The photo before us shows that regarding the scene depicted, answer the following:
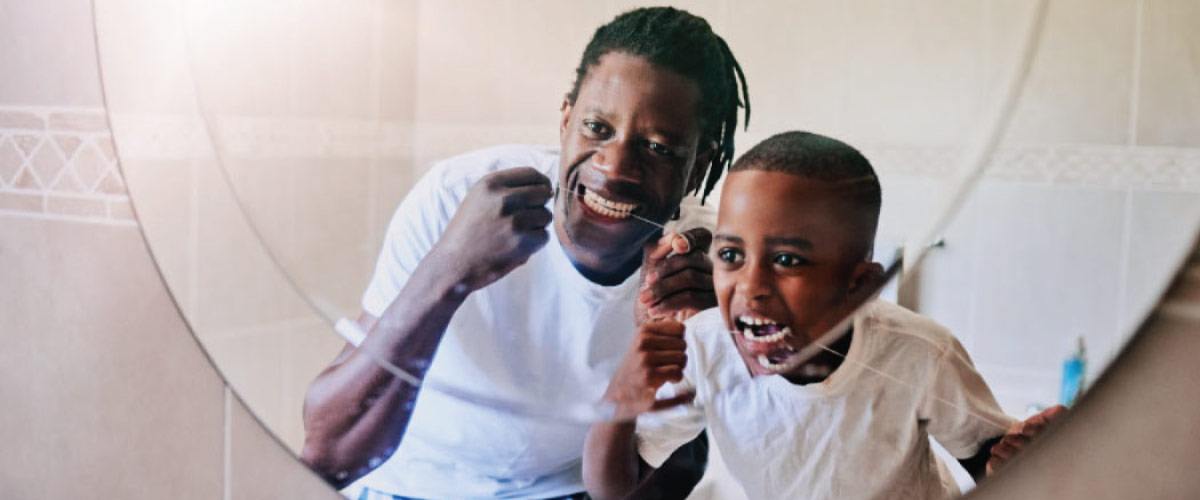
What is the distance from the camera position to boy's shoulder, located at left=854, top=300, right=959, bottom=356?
1.96 ft

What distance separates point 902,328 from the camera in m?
0.60

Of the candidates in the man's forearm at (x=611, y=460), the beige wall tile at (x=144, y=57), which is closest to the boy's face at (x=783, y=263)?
the man's forearm at (x=611, y=460)

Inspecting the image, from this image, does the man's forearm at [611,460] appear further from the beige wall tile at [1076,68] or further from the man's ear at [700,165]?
the beige wall tile at [1076,68]

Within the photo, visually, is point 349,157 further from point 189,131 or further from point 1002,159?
point 1002,159

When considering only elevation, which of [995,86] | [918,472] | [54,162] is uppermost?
[995,86]

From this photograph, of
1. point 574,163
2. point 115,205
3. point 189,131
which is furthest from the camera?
point 115,205

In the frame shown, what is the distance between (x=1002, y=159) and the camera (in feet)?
1.86

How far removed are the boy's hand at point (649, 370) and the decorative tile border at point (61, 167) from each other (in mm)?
525

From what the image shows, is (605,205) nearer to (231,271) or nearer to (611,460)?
(611,460)

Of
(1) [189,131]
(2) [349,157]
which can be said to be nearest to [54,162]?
(1) [189,131]

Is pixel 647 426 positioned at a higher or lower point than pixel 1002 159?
lower

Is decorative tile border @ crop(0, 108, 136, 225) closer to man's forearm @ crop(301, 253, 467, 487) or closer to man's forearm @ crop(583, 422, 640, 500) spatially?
man's forearm @ crop(301, 253, 467, 487)

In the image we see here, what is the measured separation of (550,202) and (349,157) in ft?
0.54

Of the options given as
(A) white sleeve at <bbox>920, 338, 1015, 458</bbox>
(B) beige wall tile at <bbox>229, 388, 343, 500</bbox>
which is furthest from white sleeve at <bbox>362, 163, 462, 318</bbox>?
(A) white sleeve at <bbox>920, 338, 1015, 458</bbox>
